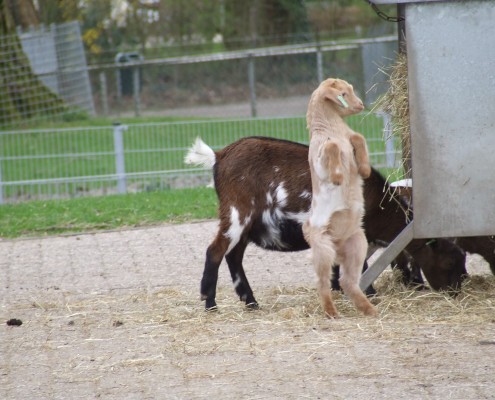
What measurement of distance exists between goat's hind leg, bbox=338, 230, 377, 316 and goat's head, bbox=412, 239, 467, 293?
0.75 m

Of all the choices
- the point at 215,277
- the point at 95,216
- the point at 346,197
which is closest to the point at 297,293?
the point at 215,277

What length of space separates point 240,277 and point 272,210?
1.78 ft

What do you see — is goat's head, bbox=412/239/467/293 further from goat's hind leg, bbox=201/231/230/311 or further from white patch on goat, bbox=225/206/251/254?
goat's hind leg, bbox=201/231/230/311

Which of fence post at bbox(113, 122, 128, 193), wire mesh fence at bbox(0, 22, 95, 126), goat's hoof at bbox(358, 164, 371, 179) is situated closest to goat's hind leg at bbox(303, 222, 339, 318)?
goat's hoof at bbox(358, 164, 371, 179)

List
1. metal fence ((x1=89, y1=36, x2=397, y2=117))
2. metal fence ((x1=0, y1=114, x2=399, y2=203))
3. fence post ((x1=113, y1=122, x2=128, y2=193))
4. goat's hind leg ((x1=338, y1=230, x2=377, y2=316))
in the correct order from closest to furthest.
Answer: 1. goat's hind leg ((x1=338, y1=230, x2=377, y2=316))
2. fence post ((x1=113, y1=122, x2=128, y2=193))
3. metal fence ((x1=0, y1=114, x2=399, y2=203))
4. metal fence ((x1=89, y1=36, x2=397, y2=117))

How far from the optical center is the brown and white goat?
678cm

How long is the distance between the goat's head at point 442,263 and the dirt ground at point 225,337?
113 millimetres

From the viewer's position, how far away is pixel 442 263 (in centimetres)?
690

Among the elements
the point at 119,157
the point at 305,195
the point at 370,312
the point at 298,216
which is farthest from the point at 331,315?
the point at 119,157

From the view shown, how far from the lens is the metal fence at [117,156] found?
1272cm

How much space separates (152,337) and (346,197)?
1492mm

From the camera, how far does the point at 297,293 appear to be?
7.31 meters

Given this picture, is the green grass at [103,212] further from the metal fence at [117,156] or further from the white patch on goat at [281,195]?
the white patch on goat at [281,195]

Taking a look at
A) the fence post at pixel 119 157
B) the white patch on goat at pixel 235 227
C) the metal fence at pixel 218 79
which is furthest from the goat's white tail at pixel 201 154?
the metal fence at pixel 218 79
